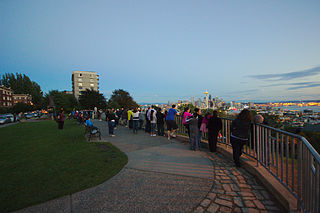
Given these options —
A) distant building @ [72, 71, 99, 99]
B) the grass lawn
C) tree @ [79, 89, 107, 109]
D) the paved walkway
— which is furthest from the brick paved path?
distant building @ [72, 71, 99, 99]

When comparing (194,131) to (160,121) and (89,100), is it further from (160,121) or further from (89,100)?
(89,100)

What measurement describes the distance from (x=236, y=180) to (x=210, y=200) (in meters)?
1.19

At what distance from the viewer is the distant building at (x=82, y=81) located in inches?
4205

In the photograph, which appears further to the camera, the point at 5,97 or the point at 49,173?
the point at 5,97

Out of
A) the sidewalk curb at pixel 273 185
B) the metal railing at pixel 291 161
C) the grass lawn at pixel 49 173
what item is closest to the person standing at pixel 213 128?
the metal railing at pixel 291 161

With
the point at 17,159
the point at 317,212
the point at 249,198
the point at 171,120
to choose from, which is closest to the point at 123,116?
the point at 171,120

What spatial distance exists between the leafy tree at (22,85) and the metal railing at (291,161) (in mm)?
115327

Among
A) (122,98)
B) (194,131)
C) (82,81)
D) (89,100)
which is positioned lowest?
(194,131)

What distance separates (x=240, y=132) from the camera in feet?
14.9

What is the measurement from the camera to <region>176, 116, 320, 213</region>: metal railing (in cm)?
216

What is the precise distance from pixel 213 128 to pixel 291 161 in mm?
3119

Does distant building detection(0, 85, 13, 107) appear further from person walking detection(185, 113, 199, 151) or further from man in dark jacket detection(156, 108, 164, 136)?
person walking detection(185, 113, 199, 151)

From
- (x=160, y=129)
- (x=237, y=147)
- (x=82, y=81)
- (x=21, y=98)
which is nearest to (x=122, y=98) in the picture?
(x=82, y=81)

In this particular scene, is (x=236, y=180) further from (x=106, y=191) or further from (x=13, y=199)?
(x=13, y=199)
